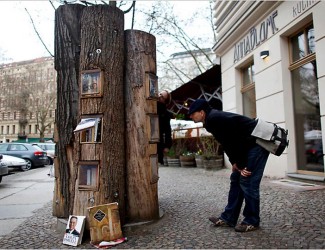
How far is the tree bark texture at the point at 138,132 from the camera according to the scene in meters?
3.87

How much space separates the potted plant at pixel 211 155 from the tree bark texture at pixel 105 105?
7.20 meters

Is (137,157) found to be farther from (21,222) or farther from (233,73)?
(233,73)

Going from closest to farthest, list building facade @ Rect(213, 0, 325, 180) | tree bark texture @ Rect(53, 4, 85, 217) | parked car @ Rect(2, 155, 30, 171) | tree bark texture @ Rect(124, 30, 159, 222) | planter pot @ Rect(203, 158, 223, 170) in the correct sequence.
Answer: tree bark texture @ Rect(124, 30, 159, 222), tree bark texture @ Rect(53, 4, 85, 217), building facade @ Rect(213, 0, 325, 180), planter pot @ Rect(203, 158, 223, 170), parked car @ Rect(2, 155, 30, 171)

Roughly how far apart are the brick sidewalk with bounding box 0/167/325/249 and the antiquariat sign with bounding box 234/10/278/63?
4653mm

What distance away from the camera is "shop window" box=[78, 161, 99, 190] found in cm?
355

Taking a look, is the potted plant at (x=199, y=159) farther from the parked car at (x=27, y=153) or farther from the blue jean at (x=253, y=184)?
the parked car at (x=27, y=153)

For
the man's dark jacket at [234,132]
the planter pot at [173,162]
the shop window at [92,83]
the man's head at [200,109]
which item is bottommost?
the planter pot at [173,162]

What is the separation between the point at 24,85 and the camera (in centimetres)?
3975

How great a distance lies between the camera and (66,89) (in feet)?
13.3

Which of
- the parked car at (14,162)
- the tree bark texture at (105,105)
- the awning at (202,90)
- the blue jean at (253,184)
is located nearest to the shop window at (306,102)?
the blue jean at (253,184)

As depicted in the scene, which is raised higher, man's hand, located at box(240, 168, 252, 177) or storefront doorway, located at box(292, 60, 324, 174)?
storefront doorway, located at box(292, 60, 324, 174)

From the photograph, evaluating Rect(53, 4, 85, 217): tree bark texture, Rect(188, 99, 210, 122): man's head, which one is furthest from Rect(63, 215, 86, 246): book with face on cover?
Rect(188, 99, 210, 122): man's head

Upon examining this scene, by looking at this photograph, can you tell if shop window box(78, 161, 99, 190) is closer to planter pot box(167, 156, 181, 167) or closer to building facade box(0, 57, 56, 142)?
planter pot box(167, 156, 181, 167)

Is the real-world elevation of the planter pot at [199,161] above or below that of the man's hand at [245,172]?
below
